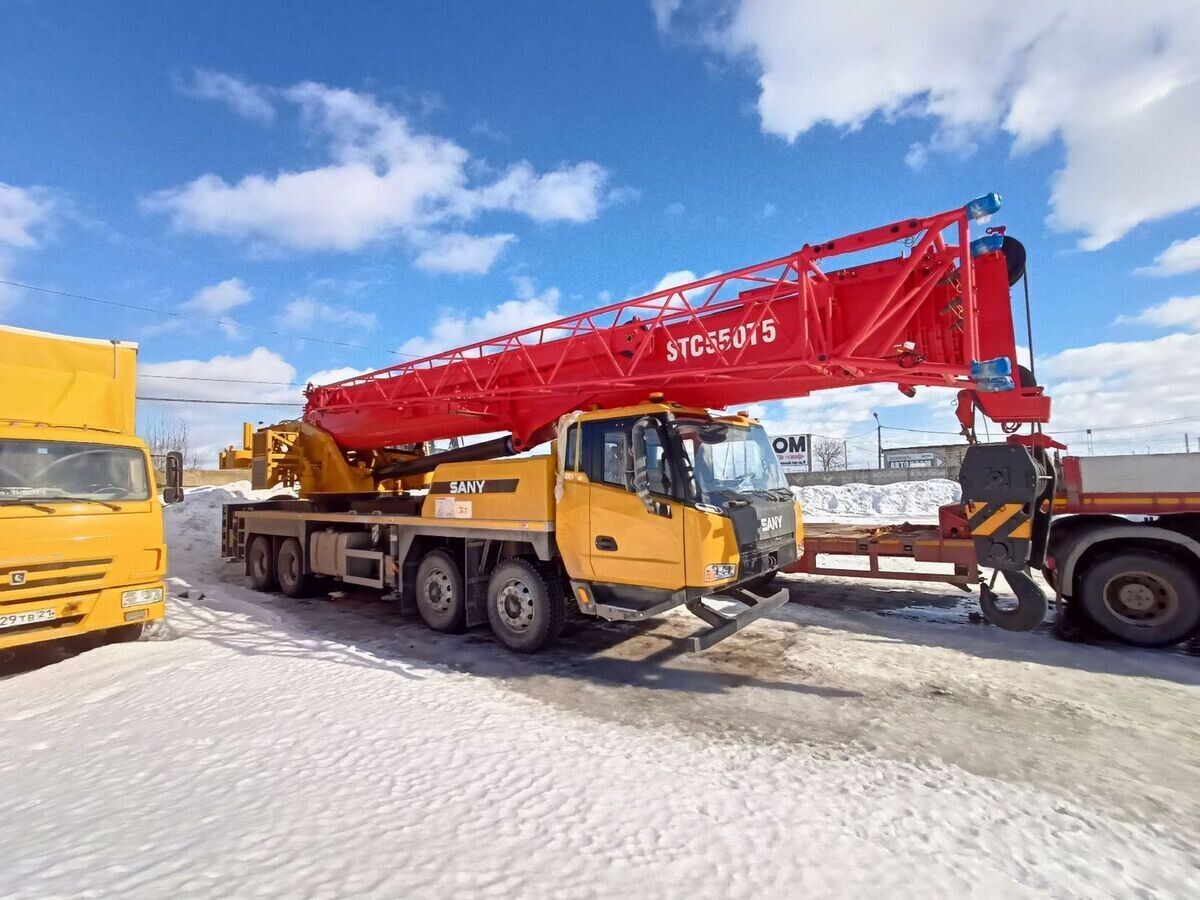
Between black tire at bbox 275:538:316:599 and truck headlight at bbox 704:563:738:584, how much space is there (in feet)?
24.9

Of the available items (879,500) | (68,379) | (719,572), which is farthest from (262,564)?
(879,500)

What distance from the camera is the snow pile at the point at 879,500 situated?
19.9 m

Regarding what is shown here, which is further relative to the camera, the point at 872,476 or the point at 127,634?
the point at 872,476

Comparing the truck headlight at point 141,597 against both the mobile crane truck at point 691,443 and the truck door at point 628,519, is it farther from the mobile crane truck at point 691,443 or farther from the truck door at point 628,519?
the truck door at point 628,519

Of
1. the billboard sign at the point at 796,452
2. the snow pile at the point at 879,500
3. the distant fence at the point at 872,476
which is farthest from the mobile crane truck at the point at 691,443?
the billboard sign at the point at 796,452

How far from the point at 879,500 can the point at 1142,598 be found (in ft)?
50.4

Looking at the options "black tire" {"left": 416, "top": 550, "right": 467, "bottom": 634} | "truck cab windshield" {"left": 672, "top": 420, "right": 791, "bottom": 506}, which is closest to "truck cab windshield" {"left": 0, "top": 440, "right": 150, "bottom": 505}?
"black tire" {"left": 416, "top": 550, "right": 467, "bottom": 634}

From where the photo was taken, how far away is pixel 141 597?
6477 millimetres

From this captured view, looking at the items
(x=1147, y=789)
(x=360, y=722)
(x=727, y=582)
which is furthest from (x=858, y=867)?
(x=360, y=722)

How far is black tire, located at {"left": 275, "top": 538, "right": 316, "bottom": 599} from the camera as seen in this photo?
1014 centimetres

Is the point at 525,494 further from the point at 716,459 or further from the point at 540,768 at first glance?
the point at 540,768

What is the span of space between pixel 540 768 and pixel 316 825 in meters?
1.24

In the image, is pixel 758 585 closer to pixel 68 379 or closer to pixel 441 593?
pixel 441 593

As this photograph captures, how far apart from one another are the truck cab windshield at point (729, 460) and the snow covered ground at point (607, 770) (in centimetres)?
171
